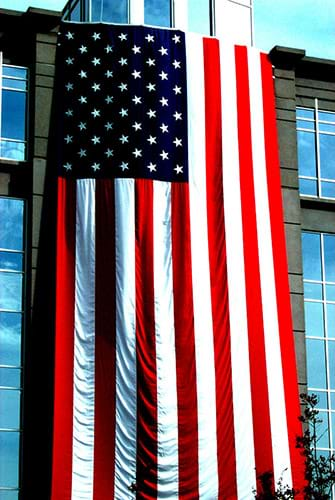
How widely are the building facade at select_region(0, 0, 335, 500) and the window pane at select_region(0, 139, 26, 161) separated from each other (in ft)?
0.08

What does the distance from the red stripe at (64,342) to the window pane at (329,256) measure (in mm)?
7508

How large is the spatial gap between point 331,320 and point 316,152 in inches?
191

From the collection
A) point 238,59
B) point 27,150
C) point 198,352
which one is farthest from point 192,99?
point 198,352

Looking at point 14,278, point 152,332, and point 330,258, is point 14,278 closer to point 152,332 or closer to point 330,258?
point 152,332

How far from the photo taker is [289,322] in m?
33.8

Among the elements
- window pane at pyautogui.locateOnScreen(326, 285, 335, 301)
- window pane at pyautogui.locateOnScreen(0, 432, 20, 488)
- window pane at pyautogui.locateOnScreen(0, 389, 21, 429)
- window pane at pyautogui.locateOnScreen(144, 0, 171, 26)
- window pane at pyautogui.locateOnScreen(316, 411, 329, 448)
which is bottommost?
window pane at pyautogui.locateOnScreen(0, 432, 20, 488)

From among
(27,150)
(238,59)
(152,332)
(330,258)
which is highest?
(238,59)

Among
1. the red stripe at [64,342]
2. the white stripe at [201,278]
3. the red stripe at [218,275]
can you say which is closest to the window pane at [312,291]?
the red stripe at [218,275]

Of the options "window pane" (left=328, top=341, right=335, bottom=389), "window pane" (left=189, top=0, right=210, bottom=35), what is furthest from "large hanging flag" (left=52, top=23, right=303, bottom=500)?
"window pane" (left=328, top=341, right=335, bottom=389)

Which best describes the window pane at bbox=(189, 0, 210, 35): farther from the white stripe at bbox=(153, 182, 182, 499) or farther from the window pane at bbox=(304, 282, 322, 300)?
the window pane at bbox=(304, 282, 322, 300)

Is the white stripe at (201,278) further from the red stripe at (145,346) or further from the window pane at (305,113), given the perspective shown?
the window pane at (305,113)

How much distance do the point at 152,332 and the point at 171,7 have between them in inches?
352

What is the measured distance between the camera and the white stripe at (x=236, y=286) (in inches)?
1259

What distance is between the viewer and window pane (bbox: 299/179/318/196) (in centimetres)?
3697
